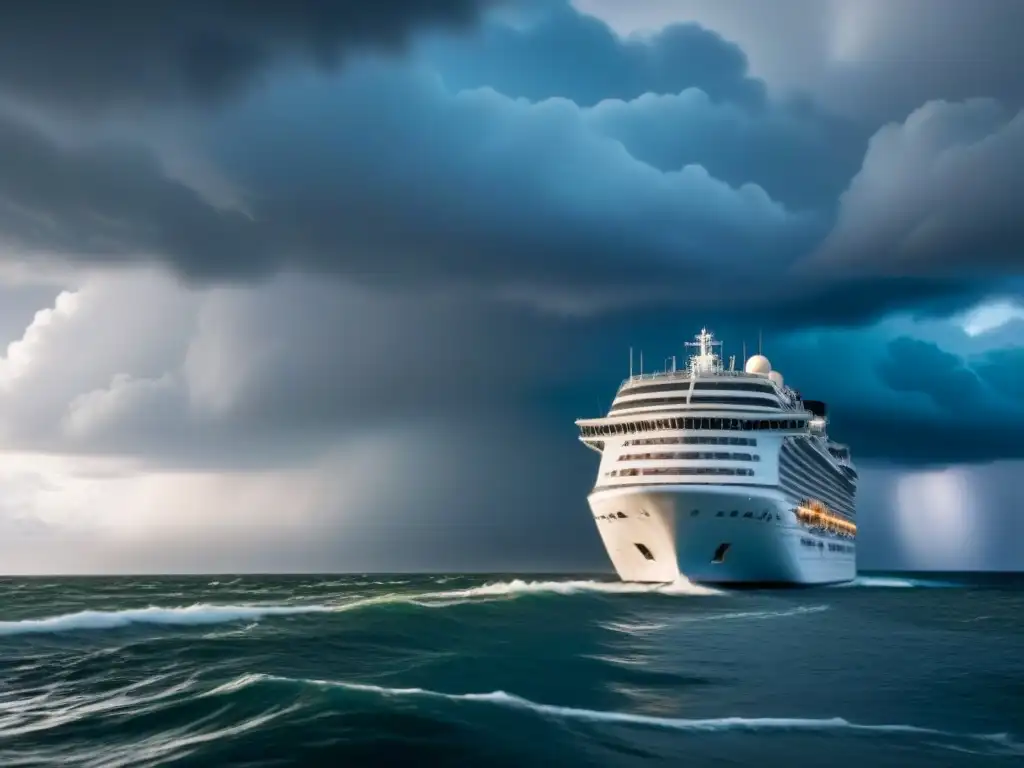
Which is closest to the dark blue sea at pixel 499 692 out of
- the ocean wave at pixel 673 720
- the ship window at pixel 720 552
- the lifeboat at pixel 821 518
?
the ocean wave at pixel 673 720

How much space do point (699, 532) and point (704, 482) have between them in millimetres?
4218

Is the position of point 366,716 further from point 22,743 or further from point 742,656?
point 742,656

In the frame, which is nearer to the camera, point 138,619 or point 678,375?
point 138,619

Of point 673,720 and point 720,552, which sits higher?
point 720,552

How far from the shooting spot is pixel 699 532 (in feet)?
225

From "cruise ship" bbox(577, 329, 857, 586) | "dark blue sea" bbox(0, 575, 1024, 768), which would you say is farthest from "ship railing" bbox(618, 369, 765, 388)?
"dark blue sea" bbox(0, 575, 1024, 768)

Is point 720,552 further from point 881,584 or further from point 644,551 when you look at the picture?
point 881,584

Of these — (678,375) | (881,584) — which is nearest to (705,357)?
(678,375)

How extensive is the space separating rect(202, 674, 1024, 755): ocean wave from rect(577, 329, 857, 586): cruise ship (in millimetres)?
46845

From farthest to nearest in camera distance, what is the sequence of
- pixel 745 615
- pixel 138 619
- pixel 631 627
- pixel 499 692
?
pixel 745 615, pixel 138 619, pixel 631 627, pixel 499 692

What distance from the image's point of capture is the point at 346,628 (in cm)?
3988

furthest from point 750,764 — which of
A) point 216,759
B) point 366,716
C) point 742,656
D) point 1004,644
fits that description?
point 1004,644

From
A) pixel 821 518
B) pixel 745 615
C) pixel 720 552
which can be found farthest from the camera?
pixel 821 518

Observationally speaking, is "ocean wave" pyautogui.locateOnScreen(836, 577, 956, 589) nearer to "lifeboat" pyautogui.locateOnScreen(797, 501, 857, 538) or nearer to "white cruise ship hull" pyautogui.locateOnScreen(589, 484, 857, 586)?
"lifeboat" pyautogui.locateOnScreen(797, 501, 857, 538)
